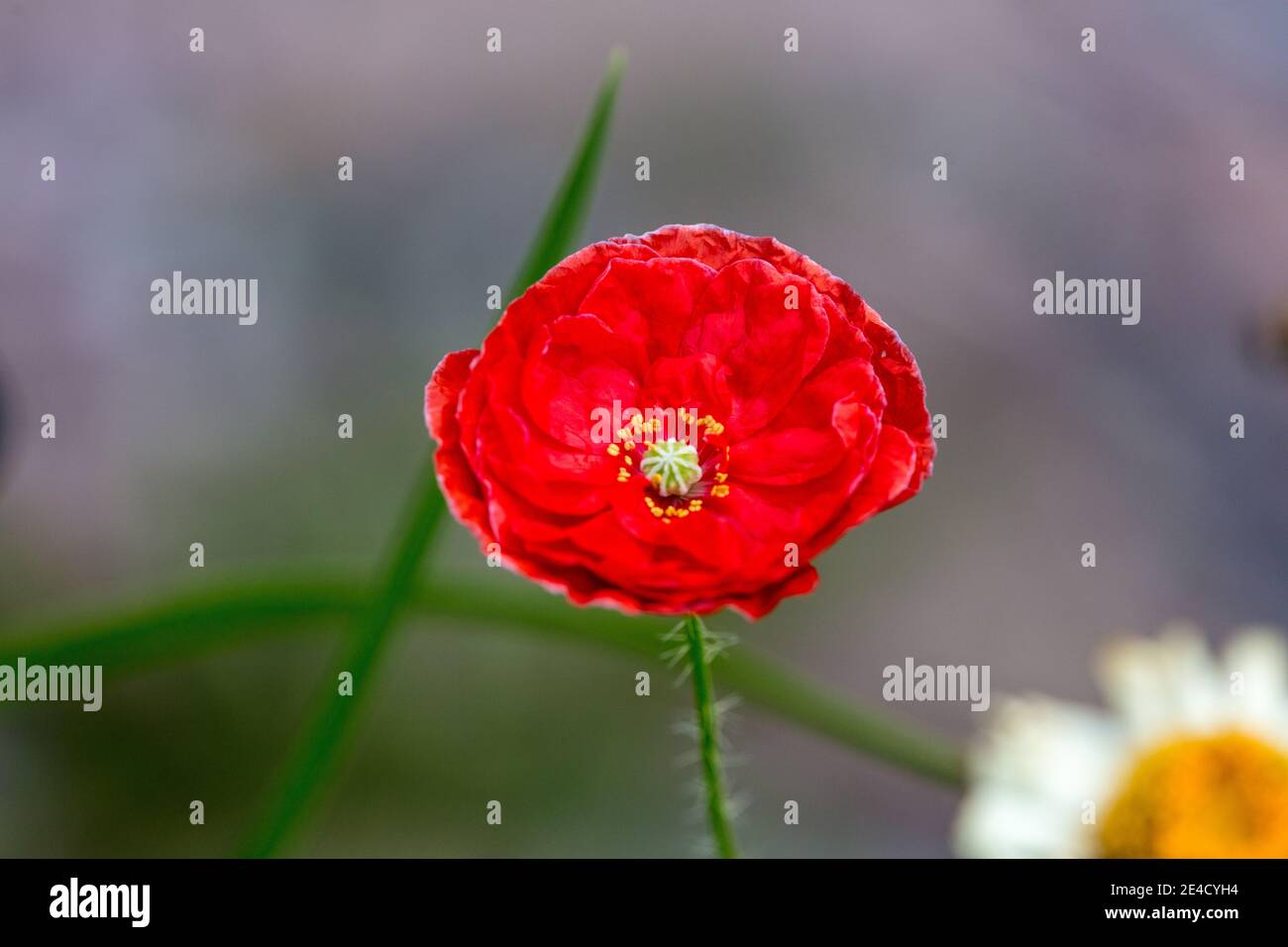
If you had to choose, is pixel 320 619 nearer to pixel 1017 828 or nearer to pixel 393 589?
pixel 393 589

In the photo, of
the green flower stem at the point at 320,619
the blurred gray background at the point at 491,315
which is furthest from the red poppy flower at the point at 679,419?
the blurred gray background at the point at 491,315

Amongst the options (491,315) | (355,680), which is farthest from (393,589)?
(491,315)

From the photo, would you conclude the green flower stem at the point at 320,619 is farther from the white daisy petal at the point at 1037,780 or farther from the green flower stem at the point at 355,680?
the green flower stem at the point at 355,680

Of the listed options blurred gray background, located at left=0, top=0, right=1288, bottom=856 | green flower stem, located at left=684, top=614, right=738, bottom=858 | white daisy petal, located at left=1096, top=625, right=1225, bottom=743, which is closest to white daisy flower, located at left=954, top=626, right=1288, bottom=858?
white daisy petal, located at left=1096, top=625, right=1225, bottom=743

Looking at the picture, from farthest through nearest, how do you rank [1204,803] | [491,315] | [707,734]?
[491,315] → [1204,803] → [707,734]
